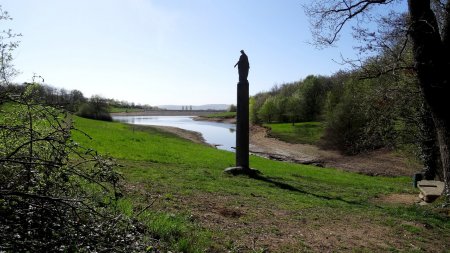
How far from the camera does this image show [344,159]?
40.2 m

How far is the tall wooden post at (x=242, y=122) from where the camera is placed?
18.0 meters

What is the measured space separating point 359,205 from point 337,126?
1353 inches

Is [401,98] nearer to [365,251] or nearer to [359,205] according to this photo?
[359,205]

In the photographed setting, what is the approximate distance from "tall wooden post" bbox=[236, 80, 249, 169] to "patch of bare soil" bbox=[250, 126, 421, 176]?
57.2 feet

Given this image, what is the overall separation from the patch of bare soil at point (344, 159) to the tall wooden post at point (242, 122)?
17.4 metres

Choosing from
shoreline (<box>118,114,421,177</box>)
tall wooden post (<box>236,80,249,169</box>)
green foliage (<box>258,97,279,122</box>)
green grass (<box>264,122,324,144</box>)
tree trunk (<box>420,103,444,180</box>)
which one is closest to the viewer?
tall wooden post (<box>236,80,249,169</box>)

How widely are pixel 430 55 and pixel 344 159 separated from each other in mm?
34012

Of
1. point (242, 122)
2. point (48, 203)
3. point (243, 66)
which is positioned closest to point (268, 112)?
point (243, 66)

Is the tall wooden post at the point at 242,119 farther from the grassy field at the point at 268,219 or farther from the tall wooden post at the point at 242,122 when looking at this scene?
the grassy field at the point at 268,219

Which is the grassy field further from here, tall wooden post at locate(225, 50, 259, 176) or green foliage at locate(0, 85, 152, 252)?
tall wooden post at locate(225, 50, 259, 176)

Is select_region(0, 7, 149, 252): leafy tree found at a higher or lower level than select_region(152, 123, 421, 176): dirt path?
higher

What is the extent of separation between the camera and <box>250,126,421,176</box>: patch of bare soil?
33000 millimetres

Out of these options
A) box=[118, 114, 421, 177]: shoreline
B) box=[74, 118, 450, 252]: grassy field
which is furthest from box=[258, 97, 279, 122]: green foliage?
box=[74, 118, 450, 252]: grassy field

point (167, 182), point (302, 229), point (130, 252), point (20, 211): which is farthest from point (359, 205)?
point (20, 211)
